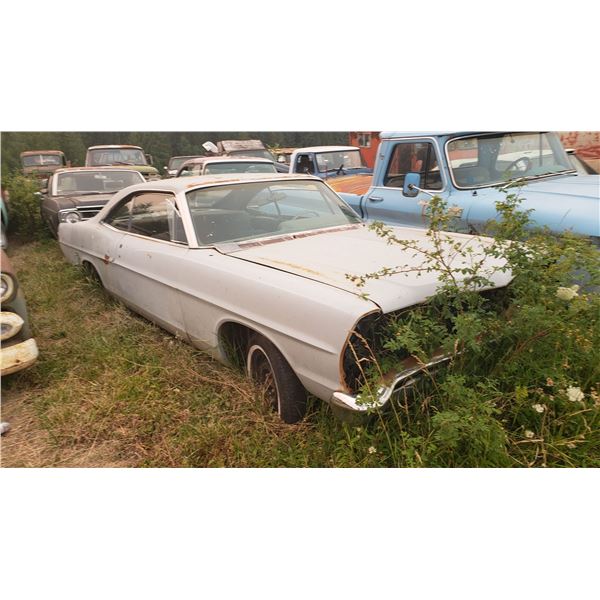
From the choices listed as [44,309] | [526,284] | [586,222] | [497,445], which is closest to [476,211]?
[586,222]

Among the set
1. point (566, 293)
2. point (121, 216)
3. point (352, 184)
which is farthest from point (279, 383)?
point (352, 184)

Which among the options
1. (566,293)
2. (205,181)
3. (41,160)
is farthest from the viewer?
(41,160)

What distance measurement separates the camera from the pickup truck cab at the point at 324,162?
24.7ft

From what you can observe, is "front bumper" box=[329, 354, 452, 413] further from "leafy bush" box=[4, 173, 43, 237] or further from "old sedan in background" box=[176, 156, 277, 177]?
"leafy bush" box=[4, 173, 43, 237]

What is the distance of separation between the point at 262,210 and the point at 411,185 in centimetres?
172

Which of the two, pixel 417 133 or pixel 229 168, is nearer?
pixel 417 133

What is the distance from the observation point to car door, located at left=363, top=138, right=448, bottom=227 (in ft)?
14.9

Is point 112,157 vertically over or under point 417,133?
under

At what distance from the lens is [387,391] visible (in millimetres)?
2141

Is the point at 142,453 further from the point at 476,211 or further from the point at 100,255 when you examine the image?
the point at 476,211

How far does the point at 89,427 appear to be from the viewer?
2.75 meters

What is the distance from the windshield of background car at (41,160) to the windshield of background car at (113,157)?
Result: 13.6ft

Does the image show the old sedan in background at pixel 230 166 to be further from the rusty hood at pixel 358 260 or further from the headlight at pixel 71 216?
the rusty hood at pixel 358 260

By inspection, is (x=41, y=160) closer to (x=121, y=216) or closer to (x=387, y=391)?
(x=121, y=216)
